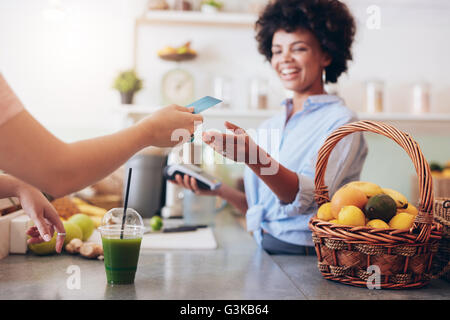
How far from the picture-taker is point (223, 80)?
258cm

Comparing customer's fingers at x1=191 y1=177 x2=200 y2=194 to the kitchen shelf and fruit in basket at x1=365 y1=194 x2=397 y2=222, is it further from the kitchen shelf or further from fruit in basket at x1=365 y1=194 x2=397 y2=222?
the kitchen shelf

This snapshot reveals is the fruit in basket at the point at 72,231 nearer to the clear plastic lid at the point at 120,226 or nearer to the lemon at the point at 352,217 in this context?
the clear plastic lid at the point at 120,226

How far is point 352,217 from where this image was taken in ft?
2.67

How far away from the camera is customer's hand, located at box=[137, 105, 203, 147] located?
741mm

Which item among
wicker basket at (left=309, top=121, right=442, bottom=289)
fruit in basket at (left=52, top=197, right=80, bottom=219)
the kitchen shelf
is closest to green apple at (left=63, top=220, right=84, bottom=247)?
fruit in basket at (left=52, top=197, right=80, bottom=219)

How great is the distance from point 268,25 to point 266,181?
24.8 inches

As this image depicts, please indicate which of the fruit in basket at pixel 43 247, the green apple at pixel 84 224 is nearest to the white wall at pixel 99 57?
the green apple at pixel 84 224

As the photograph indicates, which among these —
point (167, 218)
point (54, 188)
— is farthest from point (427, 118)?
point (54, 188)

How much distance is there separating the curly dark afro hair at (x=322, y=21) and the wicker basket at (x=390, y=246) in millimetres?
539

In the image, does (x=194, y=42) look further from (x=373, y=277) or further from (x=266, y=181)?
(x=373, y=277)

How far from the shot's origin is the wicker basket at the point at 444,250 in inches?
34.1

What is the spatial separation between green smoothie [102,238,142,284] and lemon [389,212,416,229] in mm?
496

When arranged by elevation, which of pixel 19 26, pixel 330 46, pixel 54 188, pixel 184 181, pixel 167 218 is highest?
pixel 19 26
